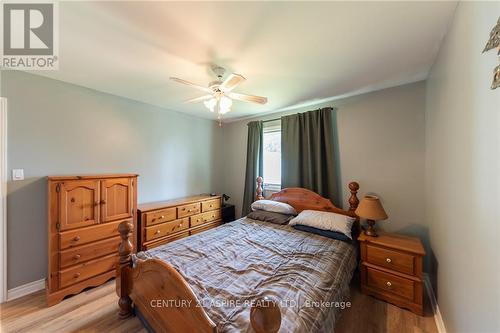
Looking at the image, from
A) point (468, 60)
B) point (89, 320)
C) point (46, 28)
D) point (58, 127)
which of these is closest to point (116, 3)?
point (46, 28)

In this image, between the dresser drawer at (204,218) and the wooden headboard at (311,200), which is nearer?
the wooden headboard at (311,200)

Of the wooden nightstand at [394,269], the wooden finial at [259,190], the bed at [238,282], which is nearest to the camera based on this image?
the bed at [238,282]

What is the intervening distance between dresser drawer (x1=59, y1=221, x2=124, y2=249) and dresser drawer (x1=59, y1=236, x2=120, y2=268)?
0.05 metres

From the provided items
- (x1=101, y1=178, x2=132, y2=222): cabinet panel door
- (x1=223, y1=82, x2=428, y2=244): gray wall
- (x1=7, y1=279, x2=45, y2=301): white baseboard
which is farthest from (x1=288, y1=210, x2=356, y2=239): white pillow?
(x1=7, y1=279, x2=45, y2=301): white baseboard

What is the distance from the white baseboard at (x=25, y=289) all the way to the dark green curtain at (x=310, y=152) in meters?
3.44

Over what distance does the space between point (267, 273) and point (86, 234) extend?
2120 millimetres

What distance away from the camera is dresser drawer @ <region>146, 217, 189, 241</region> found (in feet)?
9.14

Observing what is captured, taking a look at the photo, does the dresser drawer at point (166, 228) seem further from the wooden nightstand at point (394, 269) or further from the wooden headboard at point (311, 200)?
the wooden nightstand at point (394, 269)

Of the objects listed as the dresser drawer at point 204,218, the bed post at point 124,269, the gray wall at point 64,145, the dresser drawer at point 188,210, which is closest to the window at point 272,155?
the dresser drawer at point 204,218

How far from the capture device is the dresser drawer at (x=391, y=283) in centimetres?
192

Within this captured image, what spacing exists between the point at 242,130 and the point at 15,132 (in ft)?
10.6

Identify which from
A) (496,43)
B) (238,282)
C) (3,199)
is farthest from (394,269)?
(3,199)

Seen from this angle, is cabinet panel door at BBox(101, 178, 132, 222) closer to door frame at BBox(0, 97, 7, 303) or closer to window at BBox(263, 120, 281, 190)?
door frame at BBox(0, 97, 7, 303)

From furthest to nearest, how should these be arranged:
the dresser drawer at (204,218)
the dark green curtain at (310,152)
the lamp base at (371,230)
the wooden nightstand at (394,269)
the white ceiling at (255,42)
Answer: the dresser drawer at (204,218) → the dark green curtain at (310,152) → the lamp base at (371,230) → the wooden nightstand at (394,269) → the white ceiling at (255,42)
